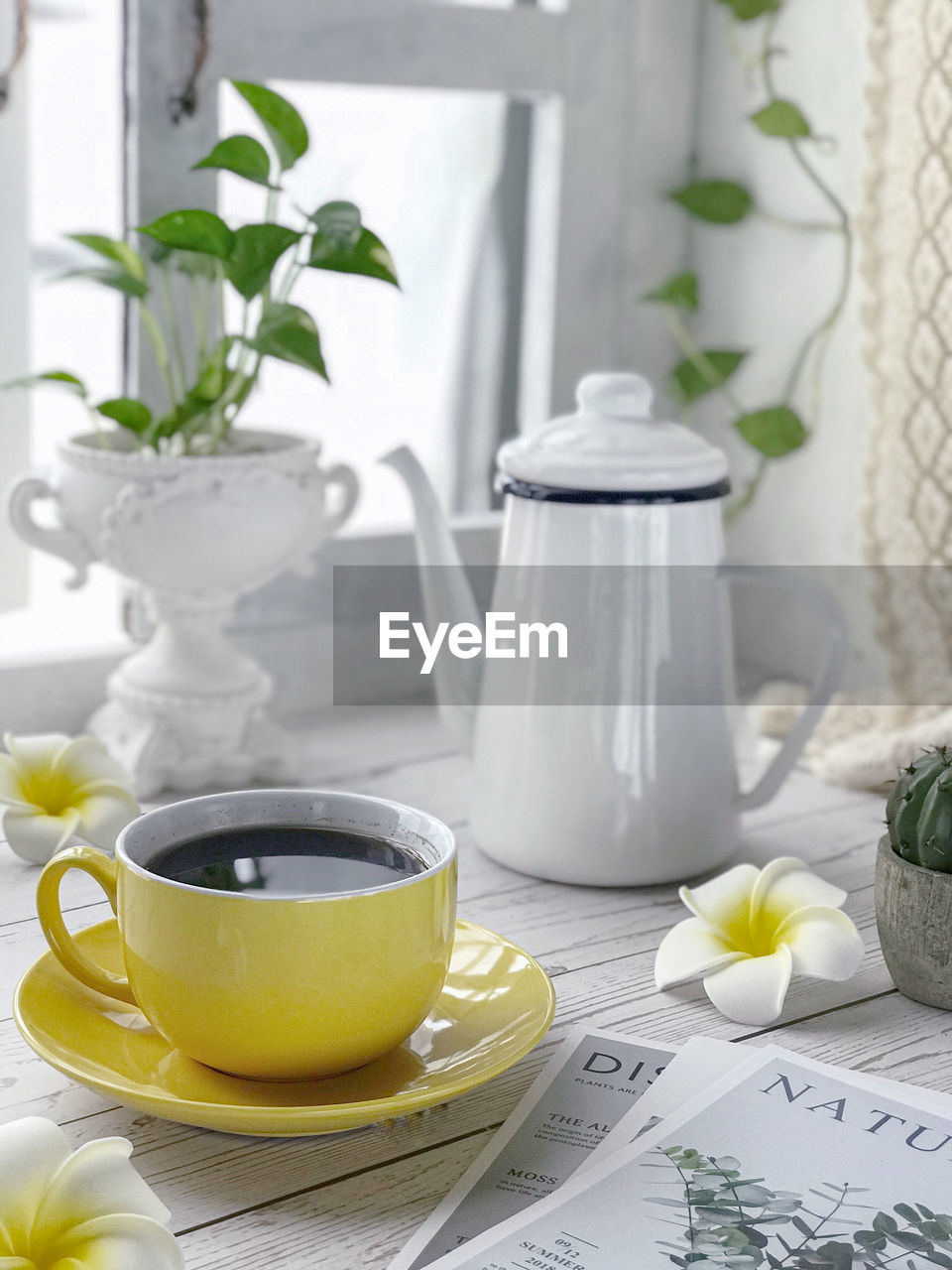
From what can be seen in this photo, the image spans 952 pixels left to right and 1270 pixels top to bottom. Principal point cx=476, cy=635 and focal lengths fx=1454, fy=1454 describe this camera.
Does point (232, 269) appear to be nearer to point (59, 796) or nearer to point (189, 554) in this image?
point (189, 554)

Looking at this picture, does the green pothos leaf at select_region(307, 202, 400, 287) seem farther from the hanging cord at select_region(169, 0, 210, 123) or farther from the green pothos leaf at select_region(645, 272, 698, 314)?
the green pothos leaf at select_region(645, 272, 698, 314)

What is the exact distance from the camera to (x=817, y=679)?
729 mm

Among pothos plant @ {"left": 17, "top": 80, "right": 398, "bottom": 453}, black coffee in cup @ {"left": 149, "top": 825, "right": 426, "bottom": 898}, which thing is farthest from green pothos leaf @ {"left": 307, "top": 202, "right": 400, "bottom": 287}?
black coffee in cup @ {"left": 149, "top": 825, "right": 426, "bottom": 898}

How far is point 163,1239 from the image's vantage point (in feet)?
1.28

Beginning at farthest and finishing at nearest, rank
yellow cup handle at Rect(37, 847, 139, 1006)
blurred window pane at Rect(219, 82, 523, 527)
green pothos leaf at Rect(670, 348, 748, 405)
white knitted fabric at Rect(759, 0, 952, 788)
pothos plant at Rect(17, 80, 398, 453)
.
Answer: green pothos leaf at Rect(670, 348, 748, 405)
blurred window pane at Rect(219, 82, 523, 527)
white knitted fabric at Rect(759, 0, 952, 788)
pothos plant at Rect(17, 80, 398, 453)
yellow cup handle at Rect(37, 847, 139, 1006)

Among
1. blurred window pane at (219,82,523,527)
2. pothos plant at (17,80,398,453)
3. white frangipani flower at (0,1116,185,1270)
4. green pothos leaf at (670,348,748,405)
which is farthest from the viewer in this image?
green pothos leaf at (670,348,748,405)

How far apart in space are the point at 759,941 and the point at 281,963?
0.85 ft

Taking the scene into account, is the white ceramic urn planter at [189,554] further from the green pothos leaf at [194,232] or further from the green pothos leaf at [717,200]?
the green pothos leaf at [717,200]

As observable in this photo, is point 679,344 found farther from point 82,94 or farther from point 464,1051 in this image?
point 464,1051

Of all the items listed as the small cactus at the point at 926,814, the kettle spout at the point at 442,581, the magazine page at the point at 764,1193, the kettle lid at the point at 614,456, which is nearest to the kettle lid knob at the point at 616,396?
A: the kettle lid at the point at 614,456

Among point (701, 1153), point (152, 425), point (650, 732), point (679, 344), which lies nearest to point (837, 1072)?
point (701, 1153)

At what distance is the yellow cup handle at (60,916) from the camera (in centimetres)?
50

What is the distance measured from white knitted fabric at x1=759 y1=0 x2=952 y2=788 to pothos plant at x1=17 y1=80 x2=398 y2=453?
36 cm

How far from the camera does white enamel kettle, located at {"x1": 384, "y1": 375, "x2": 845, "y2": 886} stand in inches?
27.0
